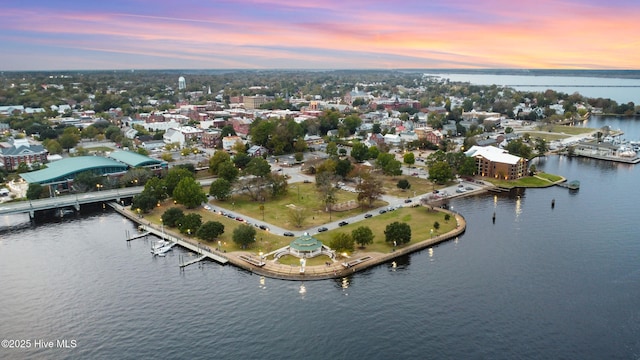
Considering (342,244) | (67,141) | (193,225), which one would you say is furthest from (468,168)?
(67,141)

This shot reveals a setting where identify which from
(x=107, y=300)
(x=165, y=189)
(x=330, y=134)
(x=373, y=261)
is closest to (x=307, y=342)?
(x=373, y=261)

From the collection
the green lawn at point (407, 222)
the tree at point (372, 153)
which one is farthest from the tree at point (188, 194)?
the tree at point (372, 153)

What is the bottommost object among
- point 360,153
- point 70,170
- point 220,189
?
point 220,189

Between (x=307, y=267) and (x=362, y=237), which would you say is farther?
(x=362, y=237)

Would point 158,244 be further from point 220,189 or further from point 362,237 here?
point 362,237

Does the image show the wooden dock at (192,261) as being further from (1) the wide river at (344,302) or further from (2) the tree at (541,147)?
(2) the tree at (541,147)

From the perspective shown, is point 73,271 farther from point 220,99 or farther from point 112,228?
point 220,99
